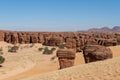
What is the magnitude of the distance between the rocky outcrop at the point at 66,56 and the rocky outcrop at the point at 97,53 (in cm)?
149

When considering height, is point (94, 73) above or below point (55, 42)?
above

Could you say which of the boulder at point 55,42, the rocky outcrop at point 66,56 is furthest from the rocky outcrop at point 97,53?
the boulder at point 55,42

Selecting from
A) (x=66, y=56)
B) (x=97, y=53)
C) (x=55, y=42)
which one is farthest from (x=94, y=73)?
(x=55, y=42)

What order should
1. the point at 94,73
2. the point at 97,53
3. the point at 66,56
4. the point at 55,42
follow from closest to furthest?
the point at 94,73 < the point at 97,53 < the point at 66,56 < the point at 55,42

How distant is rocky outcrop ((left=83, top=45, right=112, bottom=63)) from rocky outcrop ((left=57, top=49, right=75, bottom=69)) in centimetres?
149

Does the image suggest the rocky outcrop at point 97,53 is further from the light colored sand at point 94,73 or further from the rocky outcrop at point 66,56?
the light colored sand at point 94,73

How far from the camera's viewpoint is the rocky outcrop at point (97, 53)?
80.5ft

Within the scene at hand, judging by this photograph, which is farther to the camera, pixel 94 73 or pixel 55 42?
pixel 55 42

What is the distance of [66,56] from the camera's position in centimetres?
2645

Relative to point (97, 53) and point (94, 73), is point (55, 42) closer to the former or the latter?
point (97, 53)

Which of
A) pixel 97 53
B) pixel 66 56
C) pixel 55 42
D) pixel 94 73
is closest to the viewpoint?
pixel 94 73

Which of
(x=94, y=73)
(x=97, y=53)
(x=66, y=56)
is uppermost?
(x=97, y=53)

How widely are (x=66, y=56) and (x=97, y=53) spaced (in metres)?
3.42

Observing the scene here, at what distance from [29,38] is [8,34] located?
7326 mm
